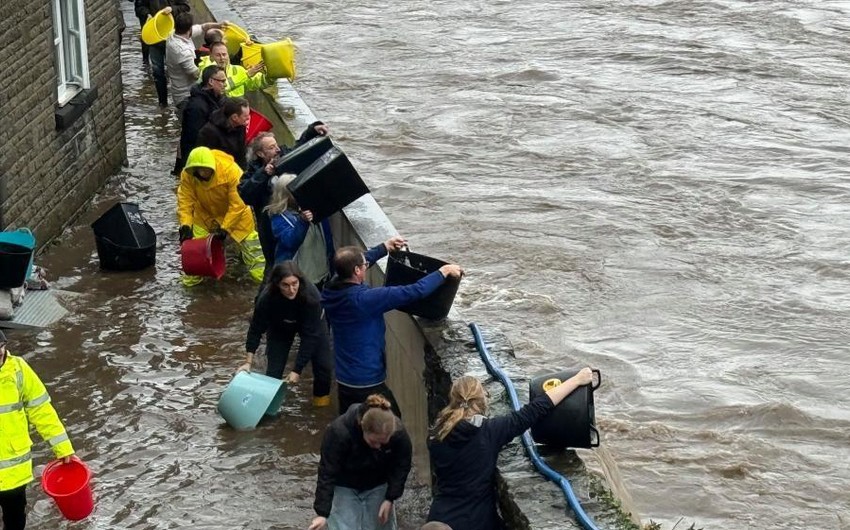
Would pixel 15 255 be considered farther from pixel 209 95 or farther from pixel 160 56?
pixel 160 56

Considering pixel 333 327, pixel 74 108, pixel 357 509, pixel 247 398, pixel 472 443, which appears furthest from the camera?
pixel 74 108

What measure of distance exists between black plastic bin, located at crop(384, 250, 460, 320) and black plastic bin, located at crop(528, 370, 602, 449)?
137 cm

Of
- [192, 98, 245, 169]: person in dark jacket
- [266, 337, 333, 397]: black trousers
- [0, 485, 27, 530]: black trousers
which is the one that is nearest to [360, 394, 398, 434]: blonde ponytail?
[0, 485, 27, 530]: black trousers

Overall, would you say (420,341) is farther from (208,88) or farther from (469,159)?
(469,159)

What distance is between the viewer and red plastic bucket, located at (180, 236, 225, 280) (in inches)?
454

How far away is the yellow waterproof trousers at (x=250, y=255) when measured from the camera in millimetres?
11750

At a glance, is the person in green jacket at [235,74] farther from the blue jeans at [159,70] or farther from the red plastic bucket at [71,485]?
the red plastic bucket at [71,485]

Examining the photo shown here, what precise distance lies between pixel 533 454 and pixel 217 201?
5.30 meters

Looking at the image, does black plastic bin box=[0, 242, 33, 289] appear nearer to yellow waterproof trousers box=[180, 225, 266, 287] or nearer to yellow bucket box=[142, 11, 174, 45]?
yellow waterproof trousers box=[180, 225, 266, 287]

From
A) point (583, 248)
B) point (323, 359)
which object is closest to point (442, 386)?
point (323, 359)

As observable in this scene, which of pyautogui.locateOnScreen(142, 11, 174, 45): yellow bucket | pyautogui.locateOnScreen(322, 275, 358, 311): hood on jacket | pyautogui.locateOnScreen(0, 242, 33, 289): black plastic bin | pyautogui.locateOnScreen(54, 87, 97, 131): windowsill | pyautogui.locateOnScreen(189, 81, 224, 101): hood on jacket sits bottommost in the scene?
pyautogui.locateOnScreen(0, 242, 33, 289): black plastic bin

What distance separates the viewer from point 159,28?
15.5m

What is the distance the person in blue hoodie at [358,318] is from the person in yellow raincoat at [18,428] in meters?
1.76

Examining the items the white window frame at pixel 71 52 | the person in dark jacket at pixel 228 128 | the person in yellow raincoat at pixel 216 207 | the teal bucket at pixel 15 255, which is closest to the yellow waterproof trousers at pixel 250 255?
the person in yellow raincoat at pixel 216 207
